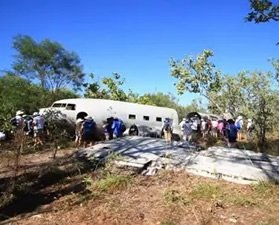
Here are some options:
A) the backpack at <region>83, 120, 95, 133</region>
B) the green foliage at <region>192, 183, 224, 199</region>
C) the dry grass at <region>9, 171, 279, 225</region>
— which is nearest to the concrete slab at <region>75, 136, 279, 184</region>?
the dry grass at <region>9, 171, 279, 225</region>

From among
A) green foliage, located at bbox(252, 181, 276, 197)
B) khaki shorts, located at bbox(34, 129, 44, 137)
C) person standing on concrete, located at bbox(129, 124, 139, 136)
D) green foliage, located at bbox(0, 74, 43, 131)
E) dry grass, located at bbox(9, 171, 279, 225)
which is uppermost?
green foliage, located at bbox(0, 74, 43, 131)

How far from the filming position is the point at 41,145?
16156 mm

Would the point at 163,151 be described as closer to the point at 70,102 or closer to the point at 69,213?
the point at 69,213

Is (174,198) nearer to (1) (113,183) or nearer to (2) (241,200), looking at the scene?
(2) (241,200)

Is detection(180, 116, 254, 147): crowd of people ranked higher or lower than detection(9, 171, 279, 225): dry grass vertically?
higher

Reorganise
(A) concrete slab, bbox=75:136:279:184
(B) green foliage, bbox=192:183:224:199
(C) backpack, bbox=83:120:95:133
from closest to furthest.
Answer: (B) green foliage, bbox=192:183:224:199 → (A) concrete slab, bbox=75:136:279:184 → (C) backpack, bbox=83:120:95:133

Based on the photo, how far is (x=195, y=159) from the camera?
11.0 metres

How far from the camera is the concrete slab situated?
9.63m

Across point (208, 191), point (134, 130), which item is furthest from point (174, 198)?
point (134, 130)

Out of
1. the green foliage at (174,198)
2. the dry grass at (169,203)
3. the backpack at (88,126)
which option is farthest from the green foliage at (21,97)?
the green foliage at (174,198)

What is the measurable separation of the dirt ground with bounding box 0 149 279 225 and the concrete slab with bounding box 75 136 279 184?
0.38 metres

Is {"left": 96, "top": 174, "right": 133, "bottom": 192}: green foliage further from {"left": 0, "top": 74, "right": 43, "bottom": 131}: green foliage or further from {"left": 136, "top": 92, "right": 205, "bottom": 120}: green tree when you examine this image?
{"left": 136, "top": 92, "right": 205, "bottom": 120}: green tree

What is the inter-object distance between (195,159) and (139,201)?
323 centimetres

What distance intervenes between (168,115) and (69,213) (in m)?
17.8
